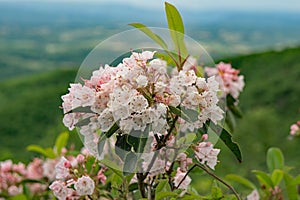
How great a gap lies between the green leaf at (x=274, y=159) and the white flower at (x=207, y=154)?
99 centimetres

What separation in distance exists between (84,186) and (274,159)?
A: 4.10ft

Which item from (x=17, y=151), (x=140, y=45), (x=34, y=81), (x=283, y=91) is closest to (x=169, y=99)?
(x=140, y=45)

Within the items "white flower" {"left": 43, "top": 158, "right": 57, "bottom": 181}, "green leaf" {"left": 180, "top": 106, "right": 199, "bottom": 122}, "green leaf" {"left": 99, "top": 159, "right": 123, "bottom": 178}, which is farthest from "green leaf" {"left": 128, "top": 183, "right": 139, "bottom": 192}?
"white flower" {"left": 43, "top": 158, "right": 57, "bottom": 181}

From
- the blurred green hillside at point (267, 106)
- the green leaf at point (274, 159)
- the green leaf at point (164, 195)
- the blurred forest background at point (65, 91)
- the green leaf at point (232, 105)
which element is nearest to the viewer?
Answer: the green leaf at point (164, 195)

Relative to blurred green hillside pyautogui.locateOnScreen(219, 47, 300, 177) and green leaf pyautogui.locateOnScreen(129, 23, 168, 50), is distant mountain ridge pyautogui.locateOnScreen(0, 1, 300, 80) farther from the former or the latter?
green leaf pyautogui.locateOnScreen(129, 23, 168, 50)

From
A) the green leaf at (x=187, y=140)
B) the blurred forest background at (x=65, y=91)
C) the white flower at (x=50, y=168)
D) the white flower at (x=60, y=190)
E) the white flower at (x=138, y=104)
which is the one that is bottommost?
the blurred forest background at (x=65, y=91)

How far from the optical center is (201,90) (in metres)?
1.25

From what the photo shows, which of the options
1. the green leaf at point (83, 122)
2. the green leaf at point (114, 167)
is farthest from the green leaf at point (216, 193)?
the green leaf at point (83, 122)

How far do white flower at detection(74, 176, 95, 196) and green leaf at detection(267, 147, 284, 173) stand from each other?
3.94ft

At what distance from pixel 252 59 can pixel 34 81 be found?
83.1ft

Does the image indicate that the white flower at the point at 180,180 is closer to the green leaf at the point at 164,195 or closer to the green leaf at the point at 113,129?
the green leaf at the point at 164,195

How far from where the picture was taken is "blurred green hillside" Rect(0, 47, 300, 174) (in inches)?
560

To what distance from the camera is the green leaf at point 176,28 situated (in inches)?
55.6

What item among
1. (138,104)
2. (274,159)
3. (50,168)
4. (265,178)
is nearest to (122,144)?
(138,104)
